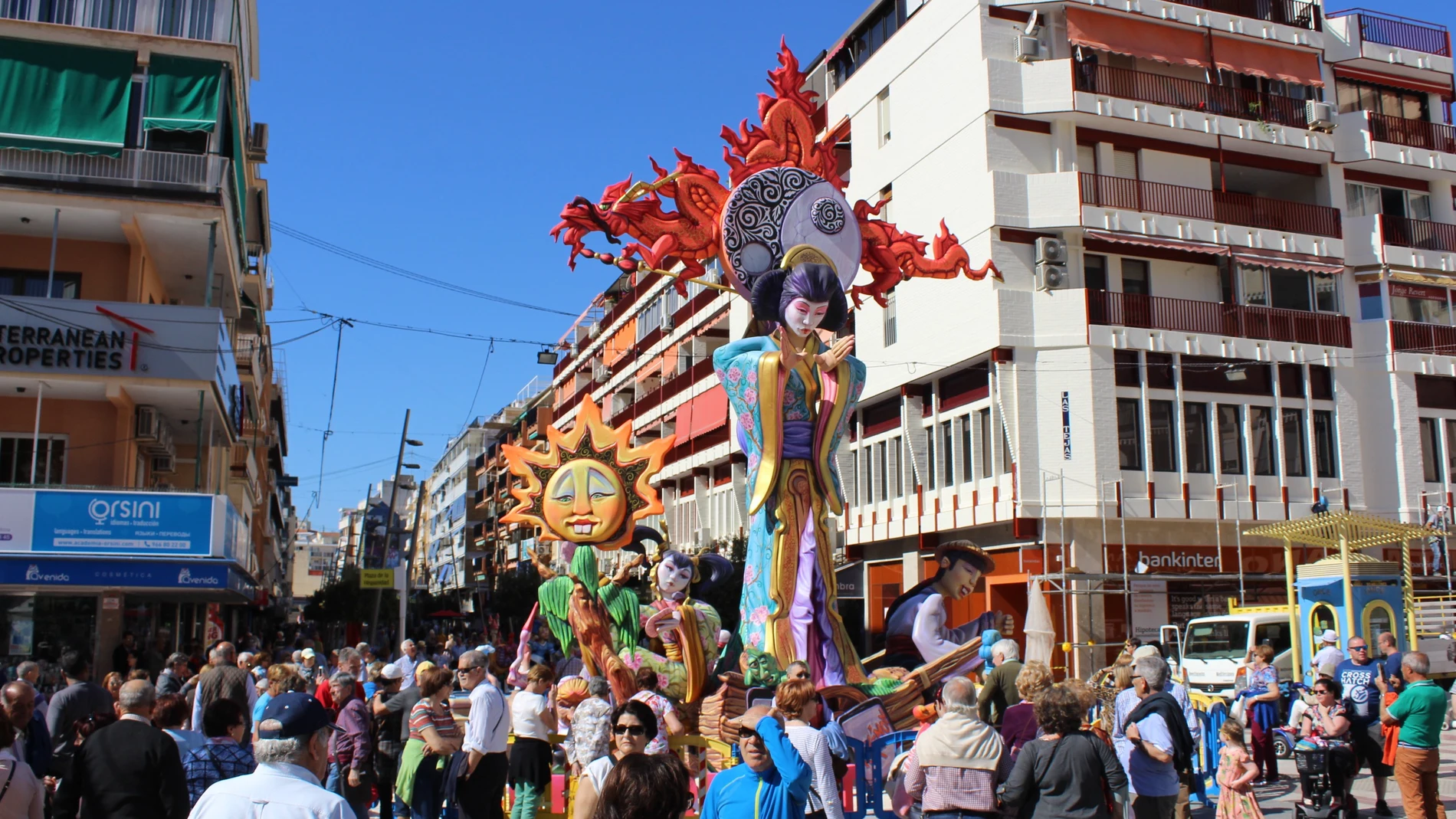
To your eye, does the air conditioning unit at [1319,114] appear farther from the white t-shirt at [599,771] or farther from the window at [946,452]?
the white t-shirt at [599,771]

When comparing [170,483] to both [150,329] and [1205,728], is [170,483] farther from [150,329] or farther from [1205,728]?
[1205,728]

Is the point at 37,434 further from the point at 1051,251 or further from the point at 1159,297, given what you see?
the point at 1159,297

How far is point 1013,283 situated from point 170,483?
795 inches

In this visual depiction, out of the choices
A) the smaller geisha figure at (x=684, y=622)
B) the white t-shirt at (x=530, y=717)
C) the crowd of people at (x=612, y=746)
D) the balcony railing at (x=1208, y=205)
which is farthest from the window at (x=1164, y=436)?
the white t-shirt at (x=530, y=717)

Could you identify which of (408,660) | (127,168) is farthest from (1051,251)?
(127,168)

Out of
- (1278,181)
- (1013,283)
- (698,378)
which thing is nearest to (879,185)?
(1013,283)

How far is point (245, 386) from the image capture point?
45.3m

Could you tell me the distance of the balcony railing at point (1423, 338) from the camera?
1257 inches

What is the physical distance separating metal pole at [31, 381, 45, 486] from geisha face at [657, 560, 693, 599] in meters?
12.0

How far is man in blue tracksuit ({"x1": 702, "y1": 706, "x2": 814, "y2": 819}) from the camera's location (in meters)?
5.98

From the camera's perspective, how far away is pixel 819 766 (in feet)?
23.9

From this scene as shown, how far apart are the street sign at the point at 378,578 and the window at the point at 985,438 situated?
1353 cm

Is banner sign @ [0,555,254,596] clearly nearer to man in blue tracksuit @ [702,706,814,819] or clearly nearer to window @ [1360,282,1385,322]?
man in blue tracksuit @ [702,706,814,819]

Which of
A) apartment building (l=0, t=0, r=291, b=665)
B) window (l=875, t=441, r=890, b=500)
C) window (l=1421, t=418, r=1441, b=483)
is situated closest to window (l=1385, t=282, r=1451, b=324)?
window (l=1421, t=418, r=1441, b=483)
